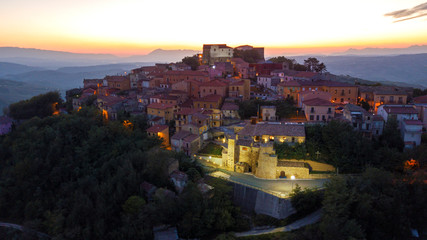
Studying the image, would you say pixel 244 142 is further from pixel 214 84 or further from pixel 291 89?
pixel 291 89

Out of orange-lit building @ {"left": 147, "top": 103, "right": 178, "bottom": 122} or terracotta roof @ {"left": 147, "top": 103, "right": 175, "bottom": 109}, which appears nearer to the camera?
orange-lit building @ {"left": 147, "top": 103, "right": 178, "bottom": 122}

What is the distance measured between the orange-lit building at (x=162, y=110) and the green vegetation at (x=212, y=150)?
7.71 meters

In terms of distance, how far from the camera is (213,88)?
38.4 m

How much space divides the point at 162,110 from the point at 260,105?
41.3ft

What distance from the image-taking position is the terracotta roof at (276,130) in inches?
1017

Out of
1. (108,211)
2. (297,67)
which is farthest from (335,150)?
(297,67)

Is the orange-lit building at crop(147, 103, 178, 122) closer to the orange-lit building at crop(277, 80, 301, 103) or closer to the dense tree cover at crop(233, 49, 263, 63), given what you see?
the orange-lit building at crop(277, 80, 301, 103)

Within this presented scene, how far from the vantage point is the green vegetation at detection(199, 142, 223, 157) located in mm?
27331

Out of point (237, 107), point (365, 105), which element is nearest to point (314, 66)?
point (365, 105)

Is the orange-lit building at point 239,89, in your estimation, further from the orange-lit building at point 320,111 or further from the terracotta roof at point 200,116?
the orange-lit building at point 320,111

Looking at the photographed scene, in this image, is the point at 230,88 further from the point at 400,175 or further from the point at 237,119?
the point at 400,175

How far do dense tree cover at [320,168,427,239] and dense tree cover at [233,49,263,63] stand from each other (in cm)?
4374

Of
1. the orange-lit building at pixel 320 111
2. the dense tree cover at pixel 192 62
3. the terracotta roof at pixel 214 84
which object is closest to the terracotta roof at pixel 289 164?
the orange-lit building at pixel 320 111

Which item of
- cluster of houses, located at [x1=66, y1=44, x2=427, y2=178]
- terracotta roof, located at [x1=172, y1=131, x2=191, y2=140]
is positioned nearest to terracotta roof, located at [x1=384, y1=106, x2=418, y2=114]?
cluster of houses, located at [x1=66, y1=44, x2=427, y2=178]
